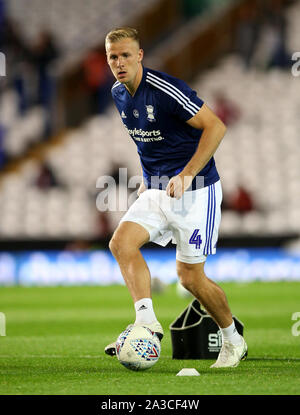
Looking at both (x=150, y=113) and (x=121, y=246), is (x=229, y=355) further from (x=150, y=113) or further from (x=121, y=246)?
(x=150, y=113)

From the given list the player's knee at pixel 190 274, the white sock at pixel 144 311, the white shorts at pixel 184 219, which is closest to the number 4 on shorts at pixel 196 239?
the white shorts at pixel 184 219

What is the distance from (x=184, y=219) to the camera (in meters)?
6.53

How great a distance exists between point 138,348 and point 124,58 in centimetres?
192

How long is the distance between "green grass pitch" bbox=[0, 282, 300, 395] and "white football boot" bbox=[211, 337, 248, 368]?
7 centimetres

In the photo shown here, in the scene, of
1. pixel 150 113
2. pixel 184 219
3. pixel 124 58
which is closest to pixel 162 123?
pixel 150 113

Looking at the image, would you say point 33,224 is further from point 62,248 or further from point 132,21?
point 132,21

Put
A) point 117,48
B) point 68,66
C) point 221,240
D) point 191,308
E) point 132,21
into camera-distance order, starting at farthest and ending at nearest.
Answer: point 132,21, point 68,66, point 221,240, point 191,308, point 117,48

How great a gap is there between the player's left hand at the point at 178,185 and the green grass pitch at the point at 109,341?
1.15m

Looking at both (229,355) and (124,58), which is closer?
(124,58)

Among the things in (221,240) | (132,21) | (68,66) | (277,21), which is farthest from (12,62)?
(221,240)

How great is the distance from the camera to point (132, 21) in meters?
24.0

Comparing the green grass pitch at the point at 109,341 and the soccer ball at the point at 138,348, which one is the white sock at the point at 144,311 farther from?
the green grass pitch at the point at 109,341

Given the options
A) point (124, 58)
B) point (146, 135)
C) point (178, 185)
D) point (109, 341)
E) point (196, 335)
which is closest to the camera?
point (178, 185)
